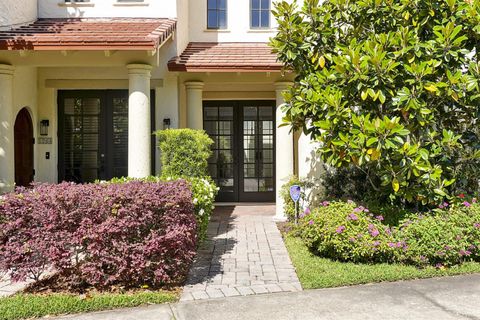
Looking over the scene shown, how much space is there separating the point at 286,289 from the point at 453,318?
1.85 m

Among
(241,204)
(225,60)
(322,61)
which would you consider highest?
(225,60)

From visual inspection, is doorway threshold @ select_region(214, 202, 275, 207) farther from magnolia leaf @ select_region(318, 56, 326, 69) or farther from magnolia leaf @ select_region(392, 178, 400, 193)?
magnolia leaf @ select_region(392, 178, 400, 193)

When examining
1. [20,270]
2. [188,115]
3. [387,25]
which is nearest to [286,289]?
[20,270]

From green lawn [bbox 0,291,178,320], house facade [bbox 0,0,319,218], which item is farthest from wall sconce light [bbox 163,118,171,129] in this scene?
green lawn [bbox 0,291,178,320]

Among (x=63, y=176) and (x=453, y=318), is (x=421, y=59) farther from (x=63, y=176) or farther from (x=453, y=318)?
(x=63, y=176)

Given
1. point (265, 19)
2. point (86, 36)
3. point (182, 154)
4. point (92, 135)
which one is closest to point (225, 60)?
point (265, 19)

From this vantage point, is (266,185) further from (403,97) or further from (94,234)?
(94,234)

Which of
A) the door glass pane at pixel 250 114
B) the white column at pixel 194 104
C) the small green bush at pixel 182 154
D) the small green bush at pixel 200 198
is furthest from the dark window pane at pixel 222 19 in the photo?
the small green bush at pixel 200 198

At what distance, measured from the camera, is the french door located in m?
10.6

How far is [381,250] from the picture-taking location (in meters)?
5.99

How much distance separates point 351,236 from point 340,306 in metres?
1.55

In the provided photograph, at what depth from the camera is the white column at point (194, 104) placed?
402 inches

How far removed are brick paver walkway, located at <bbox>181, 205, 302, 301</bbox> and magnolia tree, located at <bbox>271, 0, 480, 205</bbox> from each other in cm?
182

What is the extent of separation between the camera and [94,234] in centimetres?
502
